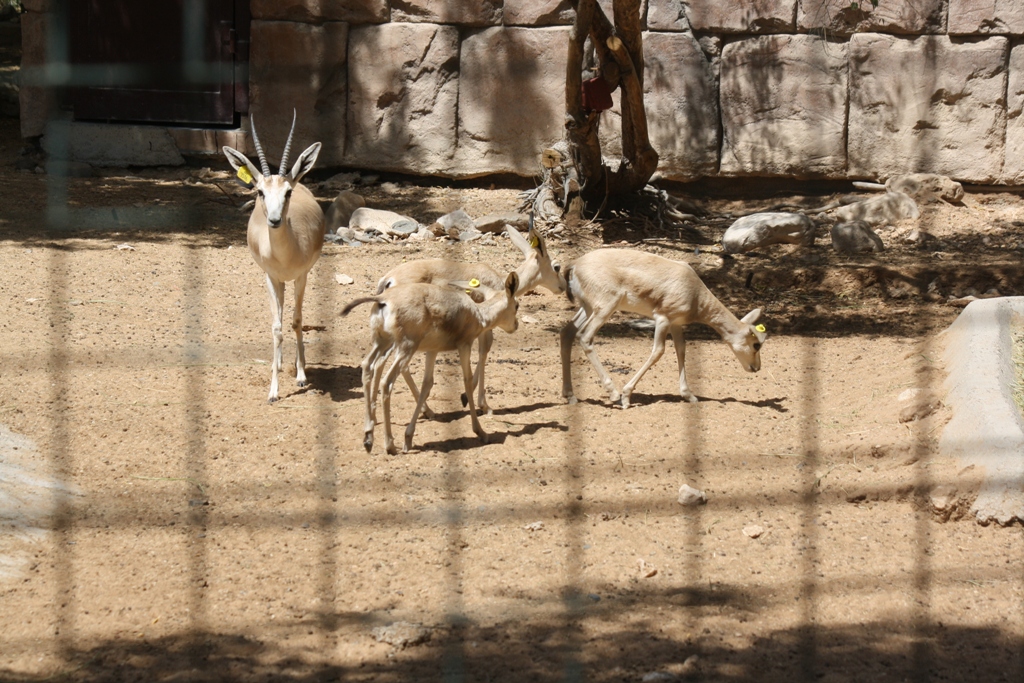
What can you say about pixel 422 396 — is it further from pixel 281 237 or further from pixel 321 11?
pixel 321 11

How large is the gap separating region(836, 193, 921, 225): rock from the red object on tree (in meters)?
2.66

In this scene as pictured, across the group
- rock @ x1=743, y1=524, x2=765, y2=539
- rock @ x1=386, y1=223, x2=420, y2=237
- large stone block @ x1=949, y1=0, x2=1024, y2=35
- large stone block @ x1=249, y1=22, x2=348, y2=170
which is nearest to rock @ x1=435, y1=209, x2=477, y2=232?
rock @ x1=386, y1=223, x2=420, y2=237

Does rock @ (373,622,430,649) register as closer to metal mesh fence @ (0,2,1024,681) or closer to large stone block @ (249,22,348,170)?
metal mesh fence @ (0,2,1024,681)

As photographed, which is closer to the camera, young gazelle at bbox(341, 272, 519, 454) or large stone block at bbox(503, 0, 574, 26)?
young gazelle at bbox(341, 272, 519, 454)

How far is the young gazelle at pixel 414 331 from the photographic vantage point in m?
5.27

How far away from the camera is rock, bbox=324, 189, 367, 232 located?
10.3 meters

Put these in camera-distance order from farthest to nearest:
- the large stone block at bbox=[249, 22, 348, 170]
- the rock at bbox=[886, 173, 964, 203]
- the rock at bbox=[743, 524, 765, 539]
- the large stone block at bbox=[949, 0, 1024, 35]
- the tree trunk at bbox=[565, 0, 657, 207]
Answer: the large stone block at bbox=[249, 22, 348, 170], the rock at bbox=[886, 173, 964, 203], the large stone block at bbox=[949, 0, 1024, 35], the tree trunk at bbox=[565, 0, 657, 207], the rock at bbox=[743, 524, 765, 539]

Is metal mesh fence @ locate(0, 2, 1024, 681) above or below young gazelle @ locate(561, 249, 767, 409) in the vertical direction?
below

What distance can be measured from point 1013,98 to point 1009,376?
21.8 feet

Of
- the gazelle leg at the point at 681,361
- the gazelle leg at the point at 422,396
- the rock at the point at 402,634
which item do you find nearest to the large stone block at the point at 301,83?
the gazelle leg at the point at 681,361

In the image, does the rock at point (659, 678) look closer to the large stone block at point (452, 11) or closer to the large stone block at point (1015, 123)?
the large stone block at point (452, 11)

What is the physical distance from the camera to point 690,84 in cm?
1102

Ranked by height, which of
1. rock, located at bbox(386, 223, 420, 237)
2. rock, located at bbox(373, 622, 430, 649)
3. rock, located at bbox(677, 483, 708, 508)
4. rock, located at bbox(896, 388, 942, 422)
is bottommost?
rock, located at bbox(373, 622, 430, 649)

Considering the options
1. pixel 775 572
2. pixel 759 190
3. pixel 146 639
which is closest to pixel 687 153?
pixel 759 190
